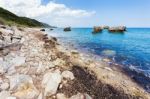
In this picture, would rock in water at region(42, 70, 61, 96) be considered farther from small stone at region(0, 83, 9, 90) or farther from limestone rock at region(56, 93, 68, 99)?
small stone at region(0, 83, 9, 90)

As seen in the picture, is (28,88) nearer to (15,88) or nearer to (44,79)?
(15,88)

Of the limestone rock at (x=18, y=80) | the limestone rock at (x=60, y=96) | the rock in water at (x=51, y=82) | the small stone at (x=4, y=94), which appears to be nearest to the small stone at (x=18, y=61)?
the limestone rock at (x=18, y=80)

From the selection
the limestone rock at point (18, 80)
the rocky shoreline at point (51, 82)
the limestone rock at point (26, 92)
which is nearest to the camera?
the limestone rock at point (26, 92)

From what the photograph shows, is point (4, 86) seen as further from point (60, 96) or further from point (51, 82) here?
point (60, 96)

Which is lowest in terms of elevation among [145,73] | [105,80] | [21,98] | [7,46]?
[145,73]

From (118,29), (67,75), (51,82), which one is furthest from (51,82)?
(118,29)

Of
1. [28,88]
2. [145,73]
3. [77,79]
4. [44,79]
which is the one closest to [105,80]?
[77,79]

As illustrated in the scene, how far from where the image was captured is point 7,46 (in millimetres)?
13289

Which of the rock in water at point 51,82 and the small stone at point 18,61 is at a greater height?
the small stone at point 18,61

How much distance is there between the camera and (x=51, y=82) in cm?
899

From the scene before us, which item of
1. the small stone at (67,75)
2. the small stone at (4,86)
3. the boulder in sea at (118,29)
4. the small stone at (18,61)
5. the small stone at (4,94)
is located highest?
the small stone at (18,61)

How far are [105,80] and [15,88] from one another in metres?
5.54

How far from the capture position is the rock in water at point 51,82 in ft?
27.9

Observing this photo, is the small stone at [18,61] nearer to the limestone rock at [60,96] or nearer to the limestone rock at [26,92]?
the limestone rock at [26,92]
